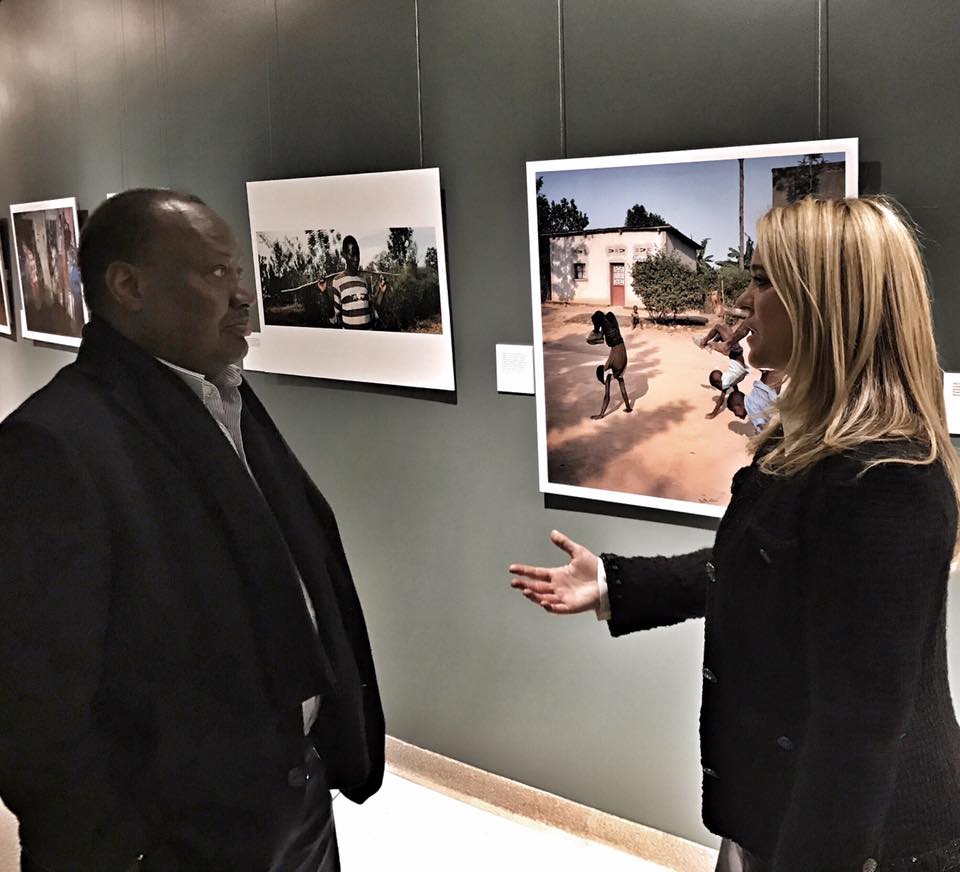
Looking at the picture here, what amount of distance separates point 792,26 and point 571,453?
3.97 feet

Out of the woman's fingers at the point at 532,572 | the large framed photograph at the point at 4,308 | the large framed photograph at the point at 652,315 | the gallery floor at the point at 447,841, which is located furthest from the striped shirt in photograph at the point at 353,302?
the gallery floor at the point at 447,841

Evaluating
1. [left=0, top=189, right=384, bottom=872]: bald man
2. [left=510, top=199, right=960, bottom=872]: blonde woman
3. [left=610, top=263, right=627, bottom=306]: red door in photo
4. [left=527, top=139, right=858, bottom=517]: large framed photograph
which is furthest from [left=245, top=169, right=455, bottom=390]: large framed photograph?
[left=0, top=189, right=384, bottom=872]: bald man

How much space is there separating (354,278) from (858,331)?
2.04 m

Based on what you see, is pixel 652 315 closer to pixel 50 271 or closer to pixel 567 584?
pixel 567 584

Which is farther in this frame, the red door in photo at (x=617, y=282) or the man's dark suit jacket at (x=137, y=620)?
the red door in photo at (x=617, y=282)

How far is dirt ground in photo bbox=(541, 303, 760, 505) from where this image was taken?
8.48ft

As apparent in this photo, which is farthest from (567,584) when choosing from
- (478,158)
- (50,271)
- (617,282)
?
(50,271)

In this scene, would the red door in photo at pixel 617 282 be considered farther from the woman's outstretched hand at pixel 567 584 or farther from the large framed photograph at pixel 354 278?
the woman's outstretched hand at pixel 567 584

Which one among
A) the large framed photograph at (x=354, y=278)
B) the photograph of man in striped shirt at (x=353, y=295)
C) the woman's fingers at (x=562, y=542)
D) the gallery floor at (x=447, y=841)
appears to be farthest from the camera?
the photograph of man in striped shirt at (x=353, y=295)

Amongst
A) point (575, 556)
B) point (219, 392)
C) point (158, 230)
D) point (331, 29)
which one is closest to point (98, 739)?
point (219, 392)

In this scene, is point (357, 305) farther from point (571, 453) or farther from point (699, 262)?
point (699, 262)

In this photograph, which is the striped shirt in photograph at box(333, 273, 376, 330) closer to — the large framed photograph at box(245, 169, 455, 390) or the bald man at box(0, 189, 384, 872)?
the large framed photograph at box(245, 169, 455, 390)

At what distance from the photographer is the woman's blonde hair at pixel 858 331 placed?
1437 mm

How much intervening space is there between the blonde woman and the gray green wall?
90 centimetres
